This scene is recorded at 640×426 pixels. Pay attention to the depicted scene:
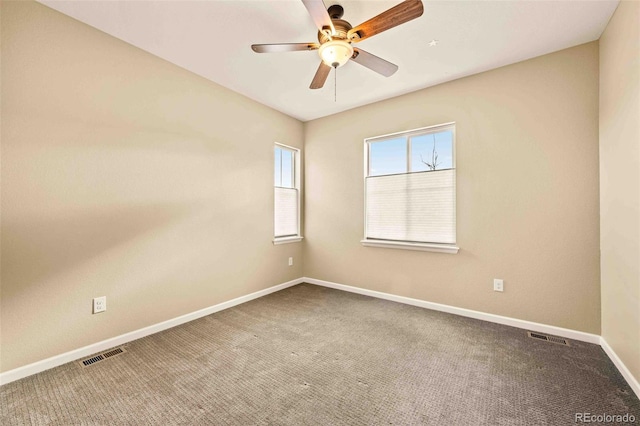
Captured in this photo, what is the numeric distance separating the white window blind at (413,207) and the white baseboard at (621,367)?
1.47 metres

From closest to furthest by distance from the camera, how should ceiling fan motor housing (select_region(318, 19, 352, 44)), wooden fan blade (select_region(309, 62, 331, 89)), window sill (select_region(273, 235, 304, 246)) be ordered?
ceiling fan motor housing (select_region(318, 19, 352, 44))
wooden fan blade (select_region(309, 62, 331, 89))
window sill (select_region(273, 235, 304, 246))

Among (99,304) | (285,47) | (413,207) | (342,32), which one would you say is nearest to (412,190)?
(413,207)

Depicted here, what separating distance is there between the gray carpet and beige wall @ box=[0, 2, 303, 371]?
1.39ft

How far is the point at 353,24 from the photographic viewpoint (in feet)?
7.38

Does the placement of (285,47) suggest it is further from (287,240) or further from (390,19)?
(287,240)

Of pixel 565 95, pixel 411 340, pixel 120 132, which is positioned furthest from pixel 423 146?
pixel 120 132

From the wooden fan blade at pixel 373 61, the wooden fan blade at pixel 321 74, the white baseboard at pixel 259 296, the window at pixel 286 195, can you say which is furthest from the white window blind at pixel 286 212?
the wooden fan blade at pixel 373 61

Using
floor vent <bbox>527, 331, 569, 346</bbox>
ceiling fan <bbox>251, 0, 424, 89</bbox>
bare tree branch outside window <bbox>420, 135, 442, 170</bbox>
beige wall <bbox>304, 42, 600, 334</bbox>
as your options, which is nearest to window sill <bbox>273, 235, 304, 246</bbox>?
beige wall <bbox>304, 42, 600, 334</bbox>

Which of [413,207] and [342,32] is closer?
[342,32]

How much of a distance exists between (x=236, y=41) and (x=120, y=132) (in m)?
1.35

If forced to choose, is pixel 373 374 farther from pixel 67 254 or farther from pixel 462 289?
pixel 67 254

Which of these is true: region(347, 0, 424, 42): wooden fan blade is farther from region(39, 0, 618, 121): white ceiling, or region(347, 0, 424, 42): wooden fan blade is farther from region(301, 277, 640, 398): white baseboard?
region(301, 277, 640, 398): white baseboard

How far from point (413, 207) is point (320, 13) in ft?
8.24

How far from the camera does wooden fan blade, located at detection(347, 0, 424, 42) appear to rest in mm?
1544
